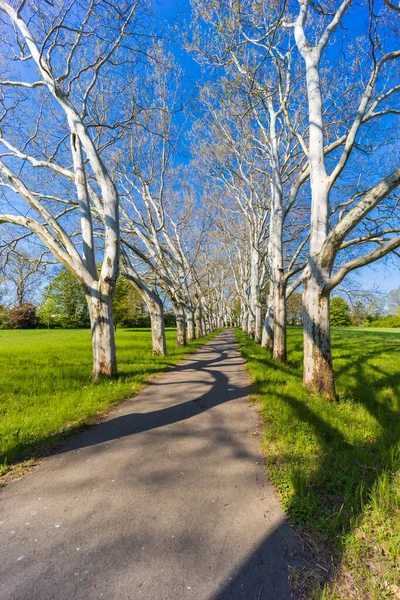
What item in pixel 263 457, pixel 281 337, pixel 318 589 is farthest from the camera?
pixel 281 337

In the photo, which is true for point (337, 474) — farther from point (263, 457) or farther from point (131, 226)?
point (131, 226)

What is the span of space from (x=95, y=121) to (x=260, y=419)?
1004cm

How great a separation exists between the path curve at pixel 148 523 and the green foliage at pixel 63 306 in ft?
123

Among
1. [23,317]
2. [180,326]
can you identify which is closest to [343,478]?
[180,326]

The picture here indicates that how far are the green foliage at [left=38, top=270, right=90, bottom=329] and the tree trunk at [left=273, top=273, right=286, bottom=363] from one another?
3453 centimetres

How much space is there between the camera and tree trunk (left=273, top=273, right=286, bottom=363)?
8102mm

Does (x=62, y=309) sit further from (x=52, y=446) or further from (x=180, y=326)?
(x=52, y=446)

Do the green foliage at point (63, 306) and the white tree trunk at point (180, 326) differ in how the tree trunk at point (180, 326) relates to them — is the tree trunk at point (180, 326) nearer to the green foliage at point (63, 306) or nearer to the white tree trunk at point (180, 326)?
the white tree trunk at point (180, 326)

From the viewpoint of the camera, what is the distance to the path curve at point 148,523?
157 cm

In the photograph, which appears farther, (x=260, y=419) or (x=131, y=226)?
(x=131, y=226)

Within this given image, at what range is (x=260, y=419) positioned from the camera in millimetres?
4207

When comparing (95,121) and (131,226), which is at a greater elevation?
(95,121)

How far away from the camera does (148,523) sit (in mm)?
2049

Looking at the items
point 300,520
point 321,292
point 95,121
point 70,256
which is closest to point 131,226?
point 95,121
